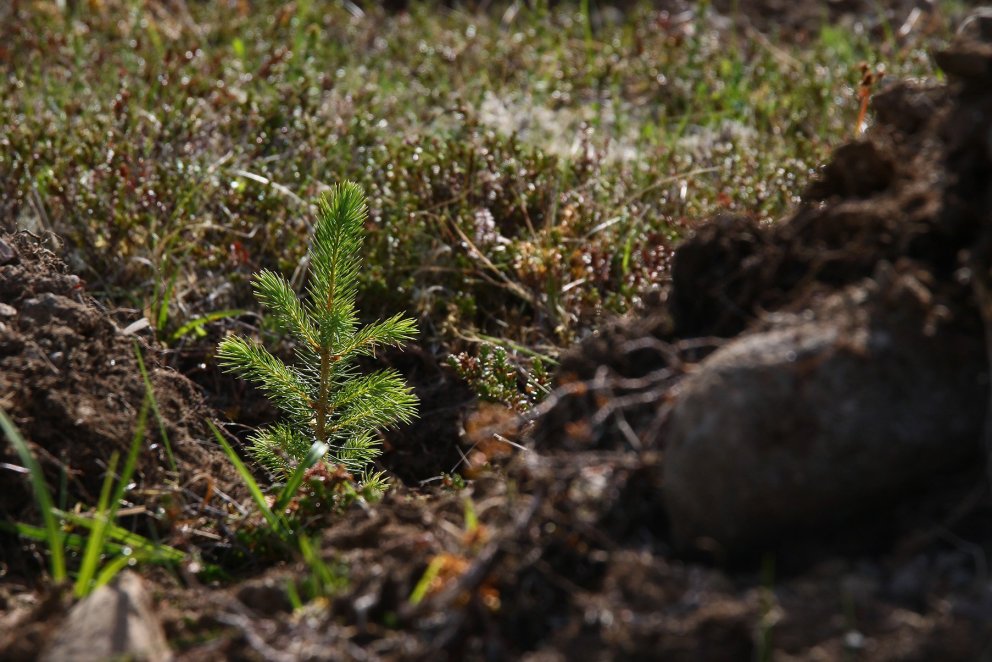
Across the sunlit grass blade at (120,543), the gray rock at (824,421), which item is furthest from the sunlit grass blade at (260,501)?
the gray rock at (824,421)

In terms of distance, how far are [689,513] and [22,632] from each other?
1.25m

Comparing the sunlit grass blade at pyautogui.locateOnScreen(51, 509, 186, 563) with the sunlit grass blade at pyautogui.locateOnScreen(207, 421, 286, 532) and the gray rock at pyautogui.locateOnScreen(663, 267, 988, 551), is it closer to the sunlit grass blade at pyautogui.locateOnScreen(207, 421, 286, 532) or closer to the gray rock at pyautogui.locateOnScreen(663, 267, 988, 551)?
the sunlit grass blade at pyautogui.locateOnScreen(207, 421, 286, 532)

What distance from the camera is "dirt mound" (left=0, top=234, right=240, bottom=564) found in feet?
8.54

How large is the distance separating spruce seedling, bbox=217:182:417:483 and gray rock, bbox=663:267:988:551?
120 cm

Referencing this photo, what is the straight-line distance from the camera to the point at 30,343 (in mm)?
2691

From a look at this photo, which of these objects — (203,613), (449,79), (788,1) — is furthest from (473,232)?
(788,1)

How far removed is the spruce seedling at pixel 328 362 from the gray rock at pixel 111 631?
86 centimetres

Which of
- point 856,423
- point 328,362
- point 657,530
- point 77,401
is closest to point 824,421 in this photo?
point 856,423

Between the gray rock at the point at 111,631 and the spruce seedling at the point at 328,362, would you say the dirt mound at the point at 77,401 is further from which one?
the gray rock at the point at 111,631

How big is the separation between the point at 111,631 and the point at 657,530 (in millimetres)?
995

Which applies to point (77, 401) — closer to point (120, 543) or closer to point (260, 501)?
point (120, 543)

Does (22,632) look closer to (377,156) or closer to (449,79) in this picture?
(377,156)

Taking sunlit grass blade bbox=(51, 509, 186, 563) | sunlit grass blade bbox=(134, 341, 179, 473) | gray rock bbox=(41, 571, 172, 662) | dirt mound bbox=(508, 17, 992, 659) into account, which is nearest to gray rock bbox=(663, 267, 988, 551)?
dirt mound bbox=(508, 17, 992, 659)

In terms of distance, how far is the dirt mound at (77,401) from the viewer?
8.54 ft
